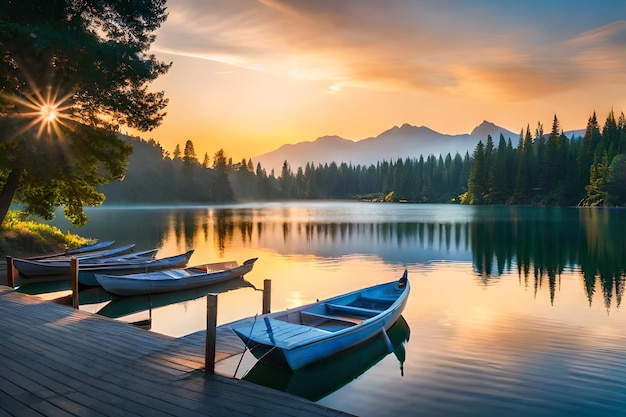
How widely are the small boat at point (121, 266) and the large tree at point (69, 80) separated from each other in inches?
153

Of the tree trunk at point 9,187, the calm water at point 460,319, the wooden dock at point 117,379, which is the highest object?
the tree trunk at point 9,187

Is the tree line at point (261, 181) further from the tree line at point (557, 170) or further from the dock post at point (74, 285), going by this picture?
the dock post at point (74, 285)

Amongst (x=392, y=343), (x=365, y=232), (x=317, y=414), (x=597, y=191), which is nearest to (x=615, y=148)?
(x=597, y=191)

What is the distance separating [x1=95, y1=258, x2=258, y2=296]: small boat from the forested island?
3563 inches

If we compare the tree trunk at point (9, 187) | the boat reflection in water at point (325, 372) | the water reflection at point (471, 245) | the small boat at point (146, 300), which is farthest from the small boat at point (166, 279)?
the water reflection at point (471, 245)

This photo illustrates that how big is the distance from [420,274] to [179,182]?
121158mm

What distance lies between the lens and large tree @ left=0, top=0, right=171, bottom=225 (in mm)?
14266

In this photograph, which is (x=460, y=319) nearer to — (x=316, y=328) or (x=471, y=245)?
(x=316, y=328)

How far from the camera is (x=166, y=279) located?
59.5ft

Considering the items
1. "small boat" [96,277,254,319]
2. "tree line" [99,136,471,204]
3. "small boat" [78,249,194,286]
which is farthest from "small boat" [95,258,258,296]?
"tree line" [99,136,471,204]

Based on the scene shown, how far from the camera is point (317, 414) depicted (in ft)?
20.7

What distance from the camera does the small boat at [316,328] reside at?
30.3ft

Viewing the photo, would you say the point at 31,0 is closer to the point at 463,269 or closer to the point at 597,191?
the point at 463,269

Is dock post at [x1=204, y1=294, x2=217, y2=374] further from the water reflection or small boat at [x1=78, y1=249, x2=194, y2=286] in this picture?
the water reflection
